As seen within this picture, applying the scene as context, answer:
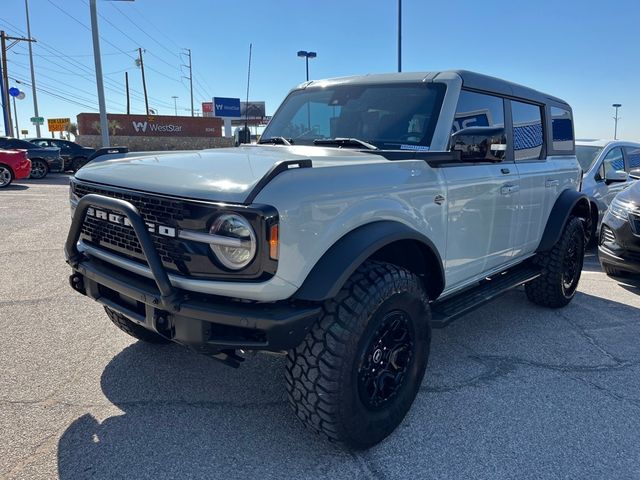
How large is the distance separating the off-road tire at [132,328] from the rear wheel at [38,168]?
1689 centimetres

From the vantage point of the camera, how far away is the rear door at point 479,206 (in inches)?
126

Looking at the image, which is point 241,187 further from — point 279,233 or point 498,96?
point 498,96

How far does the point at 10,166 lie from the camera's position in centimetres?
1437

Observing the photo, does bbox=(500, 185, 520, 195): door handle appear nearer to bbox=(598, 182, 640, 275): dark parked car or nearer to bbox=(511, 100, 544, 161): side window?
bbox=(511, 100, 544, 161): side window

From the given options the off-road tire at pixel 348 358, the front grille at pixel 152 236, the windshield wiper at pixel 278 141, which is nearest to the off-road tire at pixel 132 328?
the front grille at pixel 152 236

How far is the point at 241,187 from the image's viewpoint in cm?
212

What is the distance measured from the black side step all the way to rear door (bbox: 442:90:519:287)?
15 centimetres

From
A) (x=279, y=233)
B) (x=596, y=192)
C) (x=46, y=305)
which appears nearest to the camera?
(x=279, y=233)

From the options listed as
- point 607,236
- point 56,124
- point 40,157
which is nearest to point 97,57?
point 40,157

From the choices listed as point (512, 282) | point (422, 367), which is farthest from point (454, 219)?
point (512, 282)

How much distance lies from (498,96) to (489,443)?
260 cm

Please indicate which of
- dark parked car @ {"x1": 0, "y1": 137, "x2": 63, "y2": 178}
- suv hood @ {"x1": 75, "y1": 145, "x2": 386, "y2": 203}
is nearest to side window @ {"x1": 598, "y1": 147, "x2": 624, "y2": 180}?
suv hood @ {"x1": 75, "y1": 145, "x2": 386, "y2": 203}

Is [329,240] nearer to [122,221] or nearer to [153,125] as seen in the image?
[122,221]

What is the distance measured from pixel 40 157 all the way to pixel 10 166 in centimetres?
355
